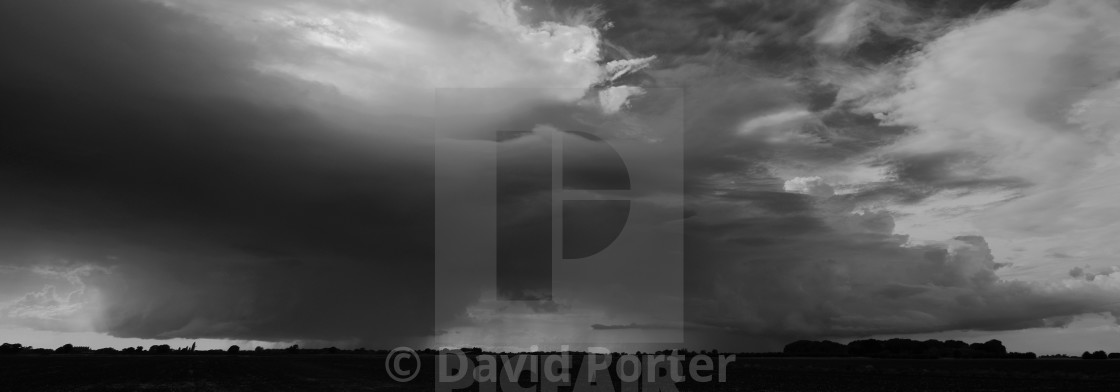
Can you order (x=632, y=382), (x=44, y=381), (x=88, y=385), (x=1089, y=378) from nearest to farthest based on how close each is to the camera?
(x=88, y=385) < (x=44, y=381) < (x=632, y=382) < (x=1089, y=378)

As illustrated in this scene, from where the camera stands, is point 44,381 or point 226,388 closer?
point 226,388

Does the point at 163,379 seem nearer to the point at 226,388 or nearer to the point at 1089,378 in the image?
the point at 226,388

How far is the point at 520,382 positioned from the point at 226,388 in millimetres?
30806

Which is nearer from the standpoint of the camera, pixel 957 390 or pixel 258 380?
pixel 957 390

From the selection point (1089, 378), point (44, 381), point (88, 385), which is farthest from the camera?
point (1089, 378)

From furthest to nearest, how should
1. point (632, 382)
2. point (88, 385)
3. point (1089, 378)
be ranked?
point (1089, 378) → point (632, 382) → point (88, 385)

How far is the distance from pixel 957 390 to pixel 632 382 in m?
34.7

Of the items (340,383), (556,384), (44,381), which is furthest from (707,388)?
(44,381)

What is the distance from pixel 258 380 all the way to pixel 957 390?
3062 inches

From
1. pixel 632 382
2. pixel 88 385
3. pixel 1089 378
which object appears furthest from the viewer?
pixel 1089 378

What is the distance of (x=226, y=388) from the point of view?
2702 inches

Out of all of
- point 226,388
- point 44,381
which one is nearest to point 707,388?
point 226,388

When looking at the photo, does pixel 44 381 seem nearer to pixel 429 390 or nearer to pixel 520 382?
pixel 429 390

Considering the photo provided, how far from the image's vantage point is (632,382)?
7869cm
